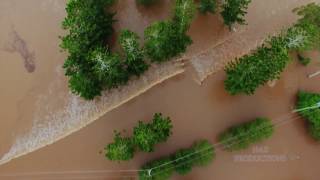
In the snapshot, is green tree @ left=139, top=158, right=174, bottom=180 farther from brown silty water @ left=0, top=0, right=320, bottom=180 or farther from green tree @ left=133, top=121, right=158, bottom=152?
green tree @ left=133, top=121, right=158, bottom=152

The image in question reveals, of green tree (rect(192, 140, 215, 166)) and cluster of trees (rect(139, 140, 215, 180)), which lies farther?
green tree (rect(192, 140, 215, 166))

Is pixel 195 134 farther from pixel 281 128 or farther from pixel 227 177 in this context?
pixel 281 128

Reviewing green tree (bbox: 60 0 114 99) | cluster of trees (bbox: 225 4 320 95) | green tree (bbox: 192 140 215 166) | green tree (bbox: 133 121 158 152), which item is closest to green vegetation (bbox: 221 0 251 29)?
cluster of trees (bbox: 225 4 320 95)

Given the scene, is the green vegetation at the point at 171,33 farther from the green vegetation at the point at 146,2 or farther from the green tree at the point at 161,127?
the green tree at the point at 161,127

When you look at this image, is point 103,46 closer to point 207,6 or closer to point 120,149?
point 120,149

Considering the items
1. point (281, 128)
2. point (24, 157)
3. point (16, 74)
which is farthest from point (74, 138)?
point (281, 128)
